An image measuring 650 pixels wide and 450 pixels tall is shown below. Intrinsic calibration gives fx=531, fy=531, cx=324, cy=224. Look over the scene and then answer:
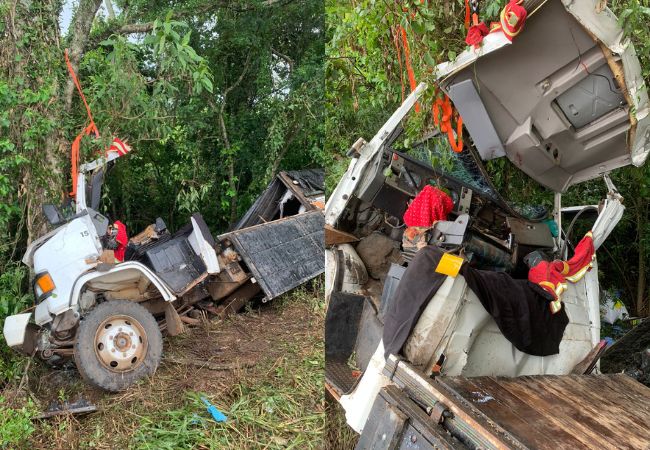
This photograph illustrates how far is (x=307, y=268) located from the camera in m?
4.16

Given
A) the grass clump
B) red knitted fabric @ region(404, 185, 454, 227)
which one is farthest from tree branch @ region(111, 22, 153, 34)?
the grass clump

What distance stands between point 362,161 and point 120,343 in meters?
1.82

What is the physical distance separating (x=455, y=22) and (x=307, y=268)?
2.10 meters

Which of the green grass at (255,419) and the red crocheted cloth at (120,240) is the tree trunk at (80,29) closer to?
the red crocheted cloth at (120,240)

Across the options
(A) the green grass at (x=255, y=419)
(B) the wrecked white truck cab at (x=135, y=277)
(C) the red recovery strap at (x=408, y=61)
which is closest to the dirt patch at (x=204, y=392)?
(A) the green grass at (x=255, y=419)

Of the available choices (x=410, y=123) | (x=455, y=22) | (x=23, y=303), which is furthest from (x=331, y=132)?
(x=23, y=303)

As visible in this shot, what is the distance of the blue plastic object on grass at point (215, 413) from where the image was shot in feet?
9.48

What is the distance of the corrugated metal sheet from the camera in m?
4.04

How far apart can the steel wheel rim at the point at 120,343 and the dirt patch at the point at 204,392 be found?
15cm

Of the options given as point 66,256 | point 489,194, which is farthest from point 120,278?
point 489,194

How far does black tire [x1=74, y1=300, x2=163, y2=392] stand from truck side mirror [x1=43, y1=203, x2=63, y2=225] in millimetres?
586

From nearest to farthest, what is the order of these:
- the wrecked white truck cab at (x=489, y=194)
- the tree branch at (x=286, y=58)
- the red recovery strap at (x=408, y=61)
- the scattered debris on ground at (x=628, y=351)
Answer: the wrecked white truck cab at (x=489, y=194)
the red recovery strap at (x=408, y=61)
the scattered debris on ground at (x=628, y=351)
the tree branch at (x=286, y=58)

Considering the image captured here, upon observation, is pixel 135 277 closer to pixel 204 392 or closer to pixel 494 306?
pixel 204 392

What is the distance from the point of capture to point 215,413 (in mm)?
2924
